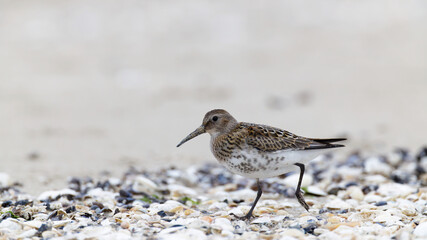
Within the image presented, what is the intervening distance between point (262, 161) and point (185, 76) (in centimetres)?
941

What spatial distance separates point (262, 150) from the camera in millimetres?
6055

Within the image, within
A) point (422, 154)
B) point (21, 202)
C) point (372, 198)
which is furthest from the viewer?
point (422, 154)

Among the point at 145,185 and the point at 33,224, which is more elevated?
the point at 145,185

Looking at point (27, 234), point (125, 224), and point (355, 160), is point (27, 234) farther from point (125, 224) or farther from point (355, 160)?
point (355, 160)

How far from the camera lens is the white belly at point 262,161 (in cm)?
600

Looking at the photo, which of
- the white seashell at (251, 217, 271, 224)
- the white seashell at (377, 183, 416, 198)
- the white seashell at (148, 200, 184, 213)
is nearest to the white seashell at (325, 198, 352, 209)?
the white seashell at (377, 183, 416, 198)

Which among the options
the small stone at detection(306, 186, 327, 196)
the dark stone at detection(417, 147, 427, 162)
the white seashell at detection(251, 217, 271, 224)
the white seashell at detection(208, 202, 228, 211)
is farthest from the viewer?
the dark stone at detection(417, 147, 427, 162)

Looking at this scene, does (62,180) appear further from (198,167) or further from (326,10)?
(326,10)

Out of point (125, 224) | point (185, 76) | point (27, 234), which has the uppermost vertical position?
point (185, 76)

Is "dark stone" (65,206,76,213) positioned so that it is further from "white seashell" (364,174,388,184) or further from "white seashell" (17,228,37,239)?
"white seashell" (364,174,388,184)

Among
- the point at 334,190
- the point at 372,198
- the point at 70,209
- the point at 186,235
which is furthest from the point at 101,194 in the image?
the point at 372,198

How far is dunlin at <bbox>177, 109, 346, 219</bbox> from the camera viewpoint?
602cm

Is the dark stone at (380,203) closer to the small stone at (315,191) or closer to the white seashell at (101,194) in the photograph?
the small stone at (315,191)

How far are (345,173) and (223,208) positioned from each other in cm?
235
